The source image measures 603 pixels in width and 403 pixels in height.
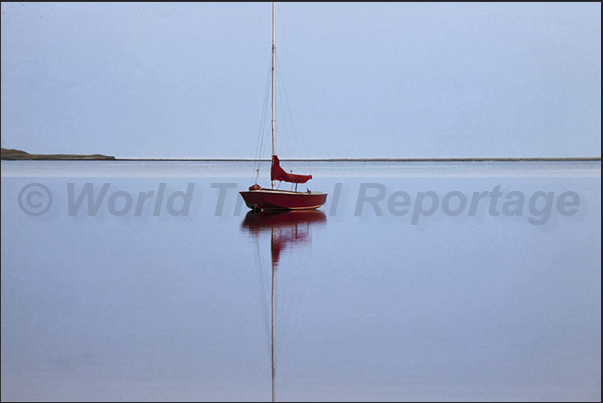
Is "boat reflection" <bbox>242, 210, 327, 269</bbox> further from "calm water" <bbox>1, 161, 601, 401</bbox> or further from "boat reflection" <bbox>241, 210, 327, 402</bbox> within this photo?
"calm water" <bbox>1, 161, 601, 401</bbox>

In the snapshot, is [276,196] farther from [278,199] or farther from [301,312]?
[301,312]

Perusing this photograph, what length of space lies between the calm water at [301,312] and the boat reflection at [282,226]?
0.36 ft

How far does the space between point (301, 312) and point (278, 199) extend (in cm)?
1480

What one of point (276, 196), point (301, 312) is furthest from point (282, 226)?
point (301, 312)

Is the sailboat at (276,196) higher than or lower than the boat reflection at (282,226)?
higher

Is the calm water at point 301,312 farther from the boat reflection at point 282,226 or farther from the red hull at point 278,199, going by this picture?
the red hull at point 278,199

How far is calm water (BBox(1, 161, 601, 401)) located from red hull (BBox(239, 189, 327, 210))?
4.17 metres

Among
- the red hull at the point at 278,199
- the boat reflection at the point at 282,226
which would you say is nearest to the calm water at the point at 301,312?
the boat reflection at the point at 282,226

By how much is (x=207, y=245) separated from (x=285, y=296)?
19.2ft

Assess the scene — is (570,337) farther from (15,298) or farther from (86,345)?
(15,298)

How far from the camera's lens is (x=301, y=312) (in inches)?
366

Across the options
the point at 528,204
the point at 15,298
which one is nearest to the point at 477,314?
the point at 15,298

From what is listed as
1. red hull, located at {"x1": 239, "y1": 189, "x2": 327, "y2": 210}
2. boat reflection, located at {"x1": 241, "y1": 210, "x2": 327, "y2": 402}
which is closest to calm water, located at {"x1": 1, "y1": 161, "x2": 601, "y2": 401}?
boat reflection, located at {"x1": 241, "y1": 210, "x2": 327, "y2": 402}

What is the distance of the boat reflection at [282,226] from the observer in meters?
15.1
